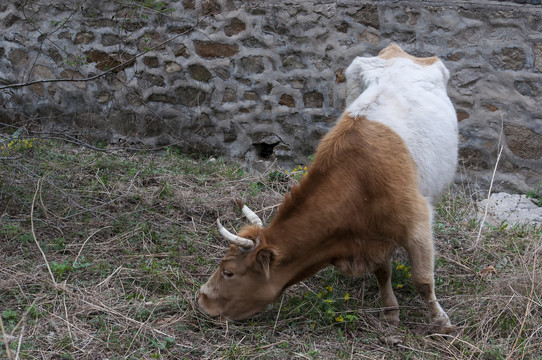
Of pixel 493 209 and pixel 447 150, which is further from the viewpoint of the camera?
pixel 493 209

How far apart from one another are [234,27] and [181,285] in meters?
3.38

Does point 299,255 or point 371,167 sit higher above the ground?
point 371,167

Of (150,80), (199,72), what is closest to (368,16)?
(199,72)

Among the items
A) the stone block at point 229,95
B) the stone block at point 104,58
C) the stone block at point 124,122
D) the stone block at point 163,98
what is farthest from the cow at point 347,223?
the stone block at point 104,58

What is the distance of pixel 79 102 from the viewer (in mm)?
7039

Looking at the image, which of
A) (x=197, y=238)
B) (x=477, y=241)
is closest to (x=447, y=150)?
(x=477, y=241)

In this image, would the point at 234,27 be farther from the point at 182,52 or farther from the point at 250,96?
the point at 250,96

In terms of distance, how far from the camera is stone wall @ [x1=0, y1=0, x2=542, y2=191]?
586 cm

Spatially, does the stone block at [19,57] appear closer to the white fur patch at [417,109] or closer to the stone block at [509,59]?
the white fur patch at [417,109]

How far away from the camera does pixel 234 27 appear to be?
6473 mm

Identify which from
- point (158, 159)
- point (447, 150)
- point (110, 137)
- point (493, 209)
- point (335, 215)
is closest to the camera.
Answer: point (335, 215)

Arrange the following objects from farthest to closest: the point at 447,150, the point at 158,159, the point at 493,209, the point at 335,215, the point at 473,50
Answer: the point at 158,159 < the point at 473,50 < the point at 493,209 < the point at 447,150 < the point at 335,215

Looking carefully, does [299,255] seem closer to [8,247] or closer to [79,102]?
[8,247]

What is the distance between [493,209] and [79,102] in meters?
4.75
